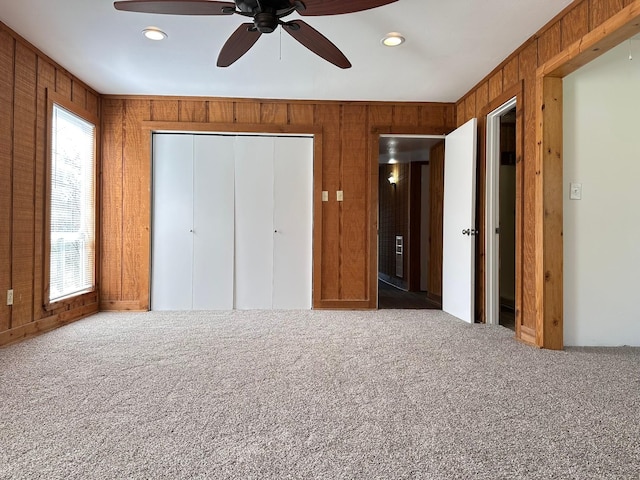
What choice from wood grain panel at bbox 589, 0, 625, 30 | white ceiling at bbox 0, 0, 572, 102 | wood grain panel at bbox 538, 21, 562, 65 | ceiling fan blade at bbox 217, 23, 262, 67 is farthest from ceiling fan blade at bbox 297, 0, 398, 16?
wood grain panel at bbox 538, 21, 562, 65

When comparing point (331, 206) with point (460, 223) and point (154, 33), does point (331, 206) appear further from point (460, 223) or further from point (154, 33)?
point (154, 33)

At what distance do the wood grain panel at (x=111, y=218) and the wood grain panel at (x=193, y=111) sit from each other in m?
0.75

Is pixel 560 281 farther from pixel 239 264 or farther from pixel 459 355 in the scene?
pixel 239 264

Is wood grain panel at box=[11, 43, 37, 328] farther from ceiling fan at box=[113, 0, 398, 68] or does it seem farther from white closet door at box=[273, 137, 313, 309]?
white closet door at box=[273, 137, 313, 309]

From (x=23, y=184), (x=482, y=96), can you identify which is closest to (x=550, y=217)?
(x=482, y=96)

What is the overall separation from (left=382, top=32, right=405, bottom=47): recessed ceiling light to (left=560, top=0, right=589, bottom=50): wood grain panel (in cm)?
109

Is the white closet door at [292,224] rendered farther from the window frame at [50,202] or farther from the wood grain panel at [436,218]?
the window frame at [50,202]

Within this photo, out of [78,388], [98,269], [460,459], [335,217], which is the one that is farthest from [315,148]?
[460,459]

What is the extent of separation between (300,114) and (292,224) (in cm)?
127

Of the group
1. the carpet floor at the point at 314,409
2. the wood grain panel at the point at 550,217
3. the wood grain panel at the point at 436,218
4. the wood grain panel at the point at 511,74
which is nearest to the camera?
the carpet floor at the point at 314,409

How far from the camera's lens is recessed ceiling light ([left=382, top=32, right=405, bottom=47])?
298 centimetres

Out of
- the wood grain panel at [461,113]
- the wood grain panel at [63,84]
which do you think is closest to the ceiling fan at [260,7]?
the wood grain panel at [63,84]

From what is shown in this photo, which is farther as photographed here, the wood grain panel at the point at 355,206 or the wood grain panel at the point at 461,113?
the wood grain panel at the point at 355,206

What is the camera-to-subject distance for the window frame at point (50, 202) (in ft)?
11.4
